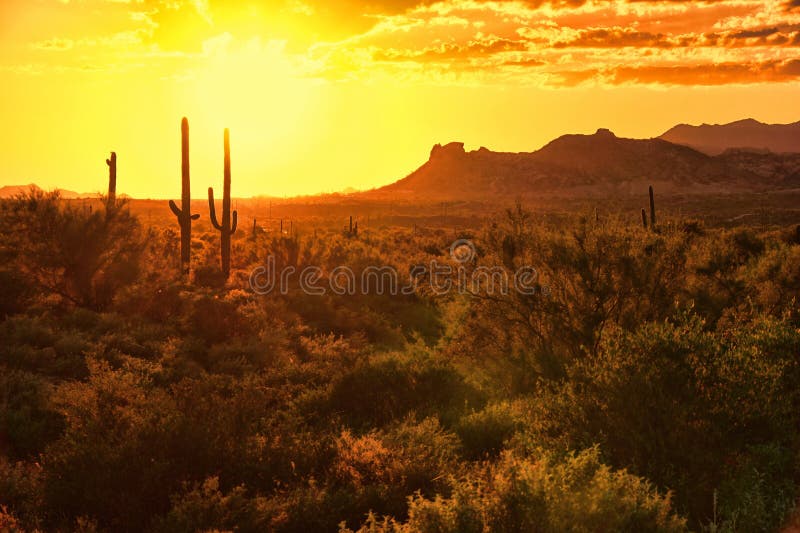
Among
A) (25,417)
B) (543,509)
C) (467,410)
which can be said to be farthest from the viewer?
(467,410)

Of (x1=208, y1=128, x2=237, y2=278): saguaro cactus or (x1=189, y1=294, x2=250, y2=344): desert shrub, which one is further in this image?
(x1=208, y1=128, x2=237, y2=278): saguaro cactus

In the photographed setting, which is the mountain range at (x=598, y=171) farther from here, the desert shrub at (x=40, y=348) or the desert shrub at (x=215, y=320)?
the desert shrub at (x=40, y=348)

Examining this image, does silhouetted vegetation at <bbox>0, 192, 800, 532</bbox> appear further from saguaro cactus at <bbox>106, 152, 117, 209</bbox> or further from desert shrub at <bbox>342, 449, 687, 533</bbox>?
saguaro cactus at <bbox>106, 152, 117, 209</bbox>

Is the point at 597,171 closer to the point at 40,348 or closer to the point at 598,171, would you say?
the point at 598,171

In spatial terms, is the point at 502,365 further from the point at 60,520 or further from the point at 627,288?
the point at 60,520

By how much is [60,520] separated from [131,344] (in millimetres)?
8075

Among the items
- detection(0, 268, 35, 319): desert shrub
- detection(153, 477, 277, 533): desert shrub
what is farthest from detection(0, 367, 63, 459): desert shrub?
detection(0, 268, 35, 319): desert shrub

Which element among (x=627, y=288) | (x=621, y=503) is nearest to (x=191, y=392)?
(x=621, y=503)

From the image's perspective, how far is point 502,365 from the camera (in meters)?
12.9

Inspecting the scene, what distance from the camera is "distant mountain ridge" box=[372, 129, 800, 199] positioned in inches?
5910

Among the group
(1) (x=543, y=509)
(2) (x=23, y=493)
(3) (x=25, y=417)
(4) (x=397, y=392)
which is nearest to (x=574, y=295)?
(4) (x=397, y=392)

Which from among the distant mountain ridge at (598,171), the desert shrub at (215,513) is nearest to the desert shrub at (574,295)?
the desert shrub at (215,513)

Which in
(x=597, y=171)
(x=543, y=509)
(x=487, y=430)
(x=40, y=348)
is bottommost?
(x=487, y=430)

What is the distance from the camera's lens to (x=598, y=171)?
16325 centimetres
